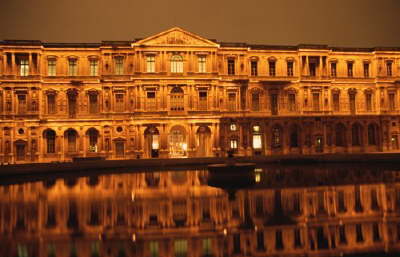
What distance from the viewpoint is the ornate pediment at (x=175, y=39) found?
4175 cm

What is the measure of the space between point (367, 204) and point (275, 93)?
3323 cm

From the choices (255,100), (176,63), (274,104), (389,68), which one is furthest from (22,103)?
(389,68)

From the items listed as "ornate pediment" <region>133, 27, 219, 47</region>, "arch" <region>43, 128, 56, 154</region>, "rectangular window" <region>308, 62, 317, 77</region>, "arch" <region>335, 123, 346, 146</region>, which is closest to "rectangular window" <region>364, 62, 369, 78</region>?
"rectangular window" <region>308, 62, 317, 77</region>

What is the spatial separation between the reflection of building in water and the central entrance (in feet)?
78.2

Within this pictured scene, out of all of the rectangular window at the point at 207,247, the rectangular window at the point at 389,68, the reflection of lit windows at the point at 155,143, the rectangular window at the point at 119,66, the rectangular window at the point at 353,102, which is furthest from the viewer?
the rectangular window at the point at 389,68

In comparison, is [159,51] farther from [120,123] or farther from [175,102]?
[120,123]

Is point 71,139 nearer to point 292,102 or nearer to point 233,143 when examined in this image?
point 233,143

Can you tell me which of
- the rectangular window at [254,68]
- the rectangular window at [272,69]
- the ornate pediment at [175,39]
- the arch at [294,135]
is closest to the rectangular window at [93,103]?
the ornate pediment at [175,39]

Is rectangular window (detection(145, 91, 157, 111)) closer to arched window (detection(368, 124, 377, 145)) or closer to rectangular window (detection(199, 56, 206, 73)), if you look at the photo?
rectangular window (detection(199, 56, 206, 73))

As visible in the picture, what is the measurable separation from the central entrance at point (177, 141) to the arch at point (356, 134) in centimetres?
2400

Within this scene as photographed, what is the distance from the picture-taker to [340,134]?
47531 millimetres

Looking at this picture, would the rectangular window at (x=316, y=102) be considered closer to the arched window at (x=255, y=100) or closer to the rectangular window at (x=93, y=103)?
the arched window at (x=255, y=100)

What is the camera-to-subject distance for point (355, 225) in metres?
10.9

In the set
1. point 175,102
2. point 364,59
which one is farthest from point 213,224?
point 364,59
